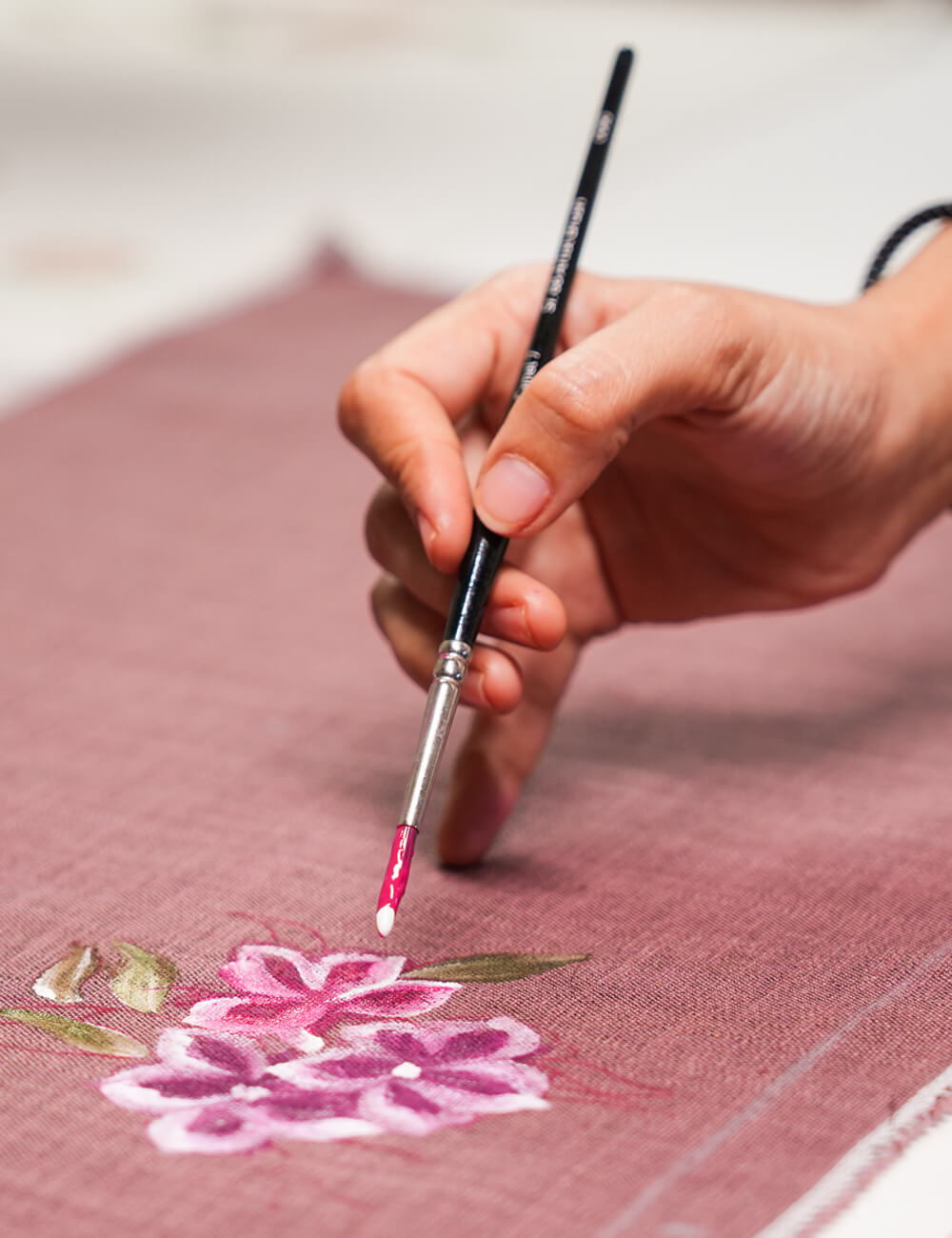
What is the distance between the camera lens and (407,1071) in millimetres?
338

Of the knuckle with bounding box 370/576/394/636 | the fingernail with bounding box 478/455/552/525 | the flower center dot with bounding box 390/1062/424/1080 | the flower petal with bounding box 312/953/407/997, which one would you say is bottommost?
the flower petal with bounding box 312/953/407/997

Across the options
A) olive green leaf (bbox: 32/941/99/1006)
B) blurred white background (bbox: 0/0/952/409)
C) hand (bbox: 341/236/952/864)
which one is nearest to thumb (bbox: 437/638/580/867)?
hand (bbox: 341/236/952/864)

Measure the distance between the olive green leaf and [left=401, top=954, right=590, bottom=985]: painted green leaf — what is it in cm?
8

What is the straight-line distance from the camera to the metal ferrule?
1.21 feet

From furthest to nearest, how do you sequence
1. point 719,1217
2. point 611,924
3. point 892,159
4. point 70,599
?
point 892,159
point 70,599
point 611,924
point 719,1217

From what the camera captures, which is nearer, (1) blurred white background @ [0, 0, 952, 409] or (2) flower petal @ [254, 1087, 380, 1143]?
(2) flower petal @ [254, 1087, 380, 1143]

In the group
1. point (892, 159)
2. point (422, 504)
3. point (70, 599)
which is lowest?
point (70, 599)

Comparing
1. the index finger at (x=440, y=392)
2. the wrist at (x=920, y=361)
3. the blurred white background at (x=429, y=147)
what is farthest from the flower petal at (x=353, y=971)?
the blurred white background at (x=429, y=147)

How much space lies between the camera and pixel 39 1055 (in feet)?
1.14

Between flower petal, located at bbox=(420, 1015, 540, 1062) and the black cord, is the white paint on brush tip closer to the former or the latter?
flower petal, located at bbox=(420, 1015, 540, 1062)

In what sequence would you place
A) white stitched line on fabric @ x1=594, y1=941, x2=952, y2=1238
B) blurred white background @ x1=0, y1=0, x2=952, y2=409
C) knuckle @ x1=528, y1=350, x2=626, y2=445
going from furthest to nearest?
blurred white background @ x1=0, y1=0, x2=952, y2=409 → knuckle @ x1=528, y1=350, x2=626, y2=445 → white stitched line on fabric @ x1=594, y1=941, x2=952, y2=1238

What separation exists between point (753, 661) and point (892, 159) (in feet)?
2.62

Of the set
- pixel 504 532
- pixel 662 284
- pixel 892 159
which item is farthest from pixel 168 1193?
pixel 892 159

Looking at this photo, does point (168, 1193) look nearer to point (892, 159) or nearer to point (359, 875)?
point (359, 875)
